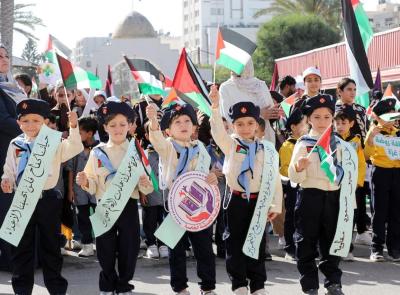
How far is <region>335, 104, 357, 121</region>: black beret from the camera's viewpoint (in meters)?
8.20

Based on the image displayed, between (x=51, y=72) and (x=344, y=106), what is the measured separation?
4.14 m

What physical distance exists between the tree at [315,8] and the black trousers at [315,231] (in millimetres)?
49326

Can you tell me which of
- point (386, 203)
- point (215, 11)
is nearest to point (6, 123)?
point (386, 203)

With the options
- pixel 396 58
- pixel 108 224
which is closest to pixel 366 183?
pixel 108 224

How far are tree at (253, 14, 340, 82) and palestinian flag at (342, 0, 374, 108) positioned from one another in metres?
42.3

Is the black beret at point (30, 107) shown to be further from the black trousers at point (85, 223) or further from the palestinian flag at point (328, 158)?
the black trousers at point (85, 223)

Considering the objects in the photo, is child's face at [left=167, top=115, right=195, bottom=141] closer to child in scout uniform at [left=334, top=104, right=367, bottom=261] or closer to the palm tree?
child in scout uniform at [left=334, top=104, right=367, bottom=261]

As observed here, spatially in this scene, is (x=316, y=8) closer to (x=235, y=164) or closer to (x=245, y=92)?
(x=245, y=92)

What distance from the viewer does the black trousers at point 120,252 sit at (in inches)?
252

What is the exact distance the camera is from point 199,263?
258 inches

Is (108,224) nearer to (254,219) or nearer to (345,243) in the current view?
(254,219)

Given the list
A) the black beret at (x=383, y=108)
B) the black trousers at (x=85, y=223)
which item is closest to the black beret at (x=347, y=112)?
the black beret at (x=383, y=108)

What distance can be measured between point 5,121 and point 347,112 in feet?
11.4

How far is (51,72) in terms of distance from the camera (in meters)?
10.5
